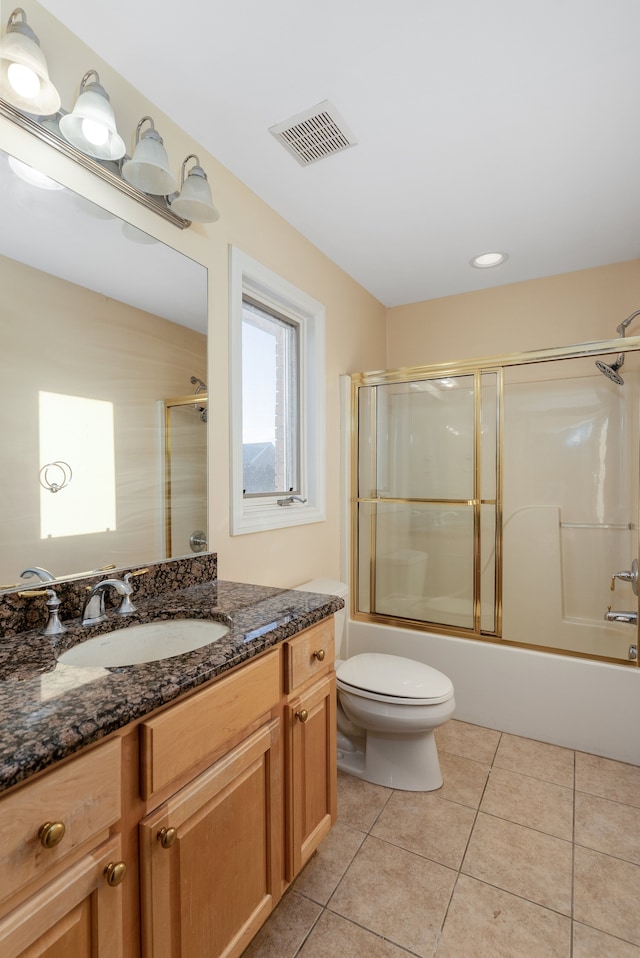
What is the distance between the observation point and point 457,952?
3.92ft

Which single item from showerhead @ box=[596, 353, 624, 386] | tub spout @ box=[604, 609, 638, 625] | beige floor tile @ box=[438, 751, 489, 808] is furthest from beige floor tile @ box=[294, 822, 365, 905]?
showerhead @ box=[596, 353, 624, 386]

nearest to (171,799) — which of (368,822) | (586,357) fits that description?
(368,822)

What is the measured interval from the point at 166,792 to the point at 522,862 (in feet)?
4.22

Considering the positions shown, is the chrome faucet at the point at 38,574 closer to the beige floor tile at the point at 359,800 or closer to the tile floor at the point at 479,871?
the tile floor at the point at 479,871

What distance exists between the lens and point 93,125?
1.18m

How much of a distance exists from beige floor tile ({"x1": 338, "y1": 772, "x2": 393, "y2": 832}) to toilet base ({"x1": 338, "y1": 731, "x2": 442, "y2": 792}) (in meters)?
0.04

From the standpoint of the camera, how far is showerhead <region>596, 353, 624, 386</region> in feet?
7.61

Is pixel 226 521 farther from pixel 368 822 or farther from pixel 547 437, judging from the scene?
pixel 547 437

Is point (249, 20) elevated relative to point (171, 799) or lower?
elevated

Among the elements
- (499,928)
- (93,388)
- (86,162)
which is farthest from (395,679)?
(86,162)

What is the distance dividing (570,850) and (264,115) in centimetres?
261

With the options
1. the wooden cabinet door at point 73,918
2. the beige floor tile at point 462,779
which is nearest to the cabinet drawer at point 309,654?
the wooden cabinet door at point 73,918

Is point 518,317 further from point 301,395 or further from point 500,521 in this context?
point 301,395

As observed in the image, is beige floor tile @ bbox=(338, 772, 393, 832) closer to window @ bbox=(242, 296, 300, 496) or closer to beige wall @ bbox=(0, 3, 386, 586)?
beige wall @ bbox=(0, 3, 386, 586)
